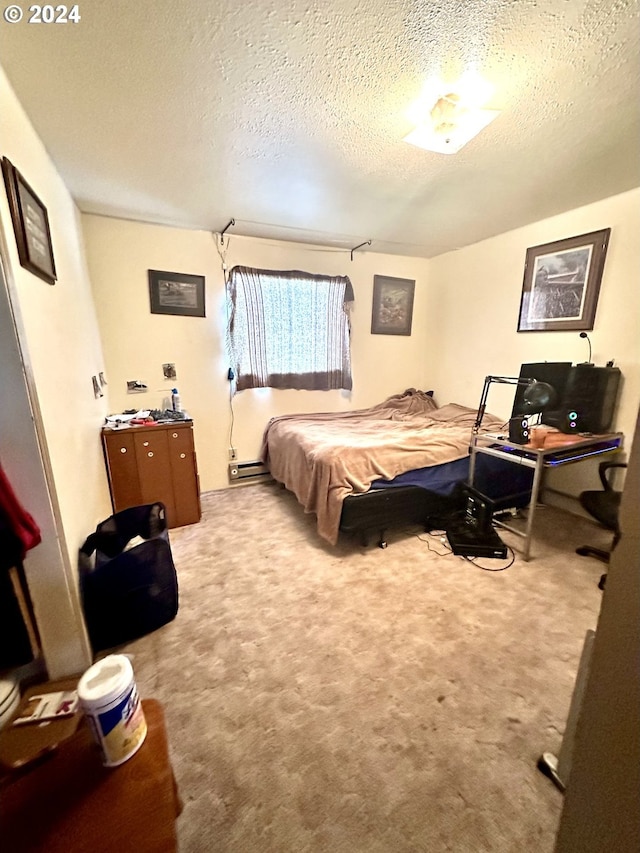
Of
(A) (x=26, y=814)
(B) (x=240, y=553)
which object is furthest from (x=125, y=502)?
(A) (x=26, y=814)

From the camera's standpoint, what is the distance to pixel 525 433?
2215 millimetres

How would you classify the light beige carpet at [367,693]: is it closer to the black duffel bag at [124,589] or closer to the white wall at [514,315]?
the black duffel bag at [124,589]

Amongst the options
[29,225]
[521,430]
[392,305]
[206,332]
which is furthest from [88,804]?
[392,305]

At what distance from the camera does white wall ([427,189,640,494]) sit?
2.39 meters

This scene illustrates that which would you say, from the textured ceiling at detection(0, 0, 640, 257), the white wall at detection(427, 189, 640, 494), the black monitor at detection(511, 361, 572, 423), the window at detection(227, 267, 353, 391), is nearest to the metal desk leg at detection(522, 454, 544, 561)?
the black monitor at detection(511, 361, 572, 423)

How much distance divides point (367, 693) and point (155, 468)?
198cm

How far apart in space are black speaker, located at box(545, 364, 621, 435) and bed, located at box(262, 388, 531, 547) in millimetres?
536

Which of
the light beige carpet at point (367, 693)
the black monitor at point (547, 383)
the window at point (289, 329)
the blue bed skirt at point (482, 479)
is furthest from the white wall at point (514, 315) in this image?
the light beige carpet at point (367, 693)

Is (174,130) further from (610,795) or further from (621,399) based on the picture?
(621,399)

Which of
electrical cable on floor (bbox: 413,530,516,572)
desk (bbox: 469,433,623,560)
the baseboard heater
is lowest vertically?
electrical cable on floor (bbox: 413,530,516,572)

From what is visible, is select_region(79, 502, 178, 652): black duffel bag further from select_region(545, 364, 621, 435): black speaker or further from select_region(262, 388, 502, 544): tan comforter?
select_region(545, 364, 621, 435): black speaker

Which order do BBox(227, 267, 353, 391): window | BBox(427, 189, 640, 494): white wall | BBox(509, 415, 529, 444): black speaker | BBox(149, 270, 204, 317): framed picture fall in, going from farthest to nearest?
BBox(227, 267, 353, 391): window → BBox(149, 270, 204, 317): framed picture → BBox(427, 189, 640, 494): white wall → BBox(509, 415, 529, 444): black speaker

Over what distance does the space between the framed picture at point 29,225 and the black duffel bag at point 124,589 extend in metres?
1.21

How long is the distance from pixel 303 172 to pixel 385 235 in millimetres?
1346
